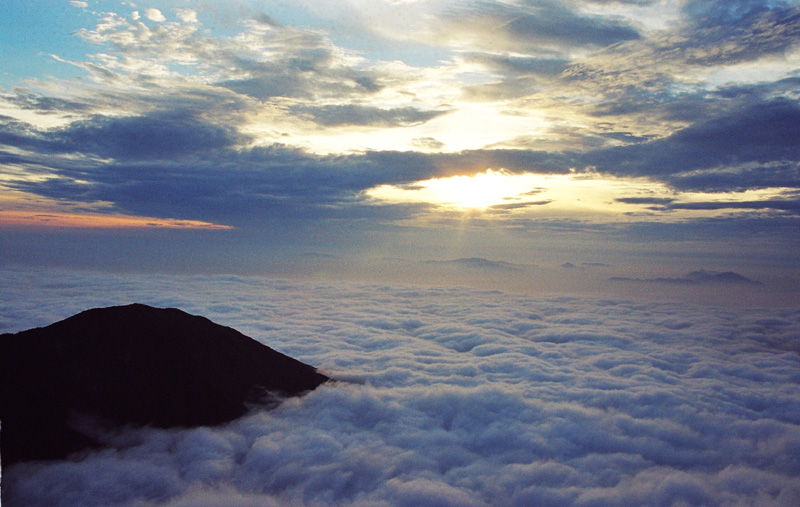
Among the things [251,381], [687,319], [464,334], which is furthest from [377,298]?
[251,381]

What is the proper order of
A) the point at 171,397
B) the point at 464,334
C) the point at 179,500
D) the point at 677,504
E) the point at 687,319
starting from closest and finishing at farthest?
the point at 179,500 < the point at 677,504 < the point at 171,397 < the point at 464,334 < the point at 687,319

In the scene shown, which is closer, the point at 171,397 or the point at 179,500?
the point at 179,500

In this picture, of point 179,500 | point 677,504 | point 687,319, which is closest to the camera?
point 179,500

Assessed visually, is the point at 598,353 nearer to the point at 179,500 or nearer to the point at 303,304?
the point at 179,500

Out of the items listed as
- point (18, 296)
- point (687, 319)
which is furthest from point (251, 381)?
point (18, 296)

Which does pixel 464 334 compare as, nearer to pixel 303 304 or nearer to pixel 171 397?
pixel 171 397

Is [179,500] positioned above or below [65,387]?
below
